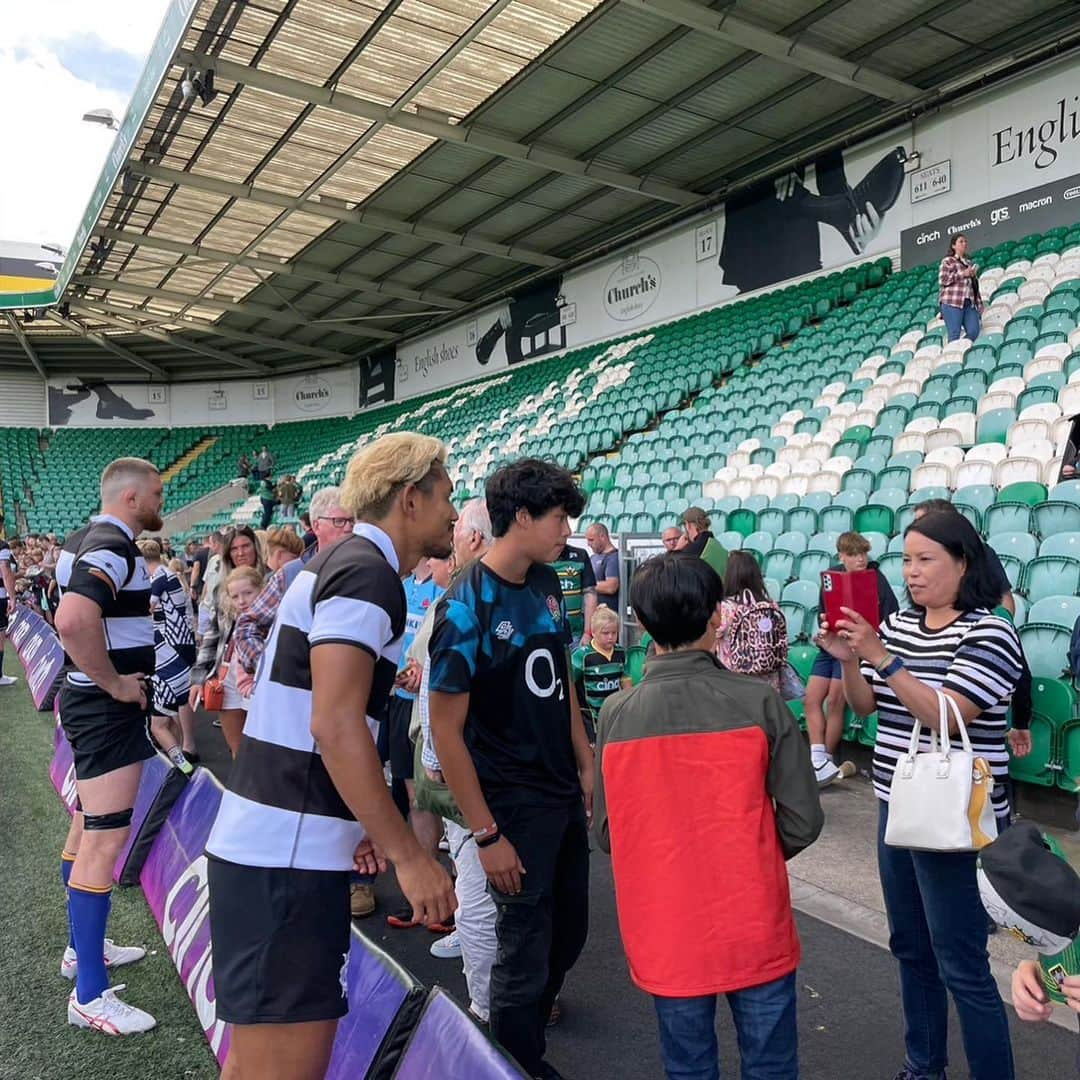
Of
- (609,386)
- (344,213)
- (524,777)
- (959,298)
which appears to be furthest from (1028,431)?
(344,213)

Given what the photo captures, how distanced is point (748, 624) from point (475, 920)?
102 inches

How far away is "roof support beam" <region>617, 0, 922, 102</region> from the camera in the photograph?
10.2m

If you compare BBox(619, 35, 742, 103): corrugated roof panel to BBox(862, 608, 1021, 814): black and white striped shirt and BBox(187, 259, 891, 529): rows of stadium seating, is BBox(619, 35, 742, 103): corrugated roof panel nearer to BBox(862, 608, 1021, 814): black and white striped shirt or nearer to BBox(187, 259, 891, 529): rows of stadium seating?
BBox(187, 259, 891, 529): rows of stadium seating

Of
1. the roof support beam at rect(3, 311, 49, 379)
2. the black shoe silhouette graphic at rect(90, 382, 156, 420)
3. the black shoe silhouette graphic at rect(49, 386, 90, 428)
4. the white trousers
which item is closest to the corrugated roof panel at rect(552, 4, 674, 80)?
the white trousers

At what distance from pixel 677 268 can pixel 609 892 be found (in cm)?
1519

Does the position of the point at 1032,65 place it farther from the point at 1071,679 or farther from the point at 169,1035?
the point at 169,1035

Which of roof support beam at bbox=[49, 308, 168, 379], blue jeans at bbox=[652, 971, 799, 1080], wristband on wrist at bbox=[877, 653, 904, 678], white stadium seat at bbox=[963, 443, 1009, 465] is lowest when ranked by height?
blue jeans at bbox=[652, 971, 799, 1080]

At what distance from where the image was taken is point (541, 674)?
2.29 meters

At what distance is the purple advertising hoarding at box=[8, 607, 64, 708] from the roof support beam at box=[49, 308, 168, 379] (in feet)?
47.0

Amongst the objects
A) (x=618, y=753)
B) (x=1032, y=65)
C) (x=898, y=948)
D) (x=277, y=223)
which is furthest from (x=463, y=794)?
(x=277, y=223)

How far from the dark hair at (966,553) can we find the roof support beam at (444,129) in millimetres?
12741

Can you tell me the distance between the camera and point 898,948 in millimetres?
2244

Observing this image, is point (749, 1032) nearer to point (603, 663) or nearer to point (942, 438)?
point (603, 663)

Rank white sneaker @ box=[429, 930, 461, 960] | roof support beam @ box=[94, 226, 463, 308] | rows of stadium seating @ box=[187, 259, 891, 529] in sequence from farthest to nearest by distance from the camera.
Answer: roof support beam @ box=[94, 226, 463, 308], rows of stadium seating @ box=[187, 259, 891, 529], white sneaker @ box=[429, 930, 461, 960]
